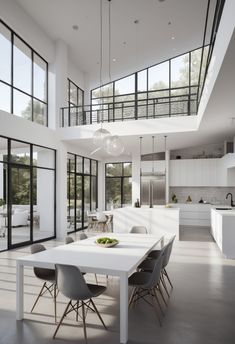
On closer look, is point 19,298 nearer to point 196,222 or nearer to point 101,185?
point 196,222

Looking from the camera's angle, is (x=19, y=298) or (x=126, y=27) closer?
(x=19, y=298)

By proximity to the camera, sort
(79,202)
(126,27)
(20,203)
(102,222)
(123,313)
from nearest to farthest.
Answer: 1. (123,313)
2. (20,203)
3. (126,27)
4. (102,222)
5. (79,202)

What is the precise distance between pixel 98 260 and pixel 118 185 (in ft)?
30.7

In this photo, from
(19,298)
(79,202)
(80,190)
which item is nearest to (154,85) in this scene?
(80,190)

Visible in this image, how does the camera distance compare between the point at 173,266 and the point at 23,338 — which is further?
the point at 173,266

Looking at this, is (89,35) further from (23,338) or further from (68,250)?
(23,338)

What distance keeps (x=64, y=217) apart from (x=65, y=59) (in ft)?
17.3

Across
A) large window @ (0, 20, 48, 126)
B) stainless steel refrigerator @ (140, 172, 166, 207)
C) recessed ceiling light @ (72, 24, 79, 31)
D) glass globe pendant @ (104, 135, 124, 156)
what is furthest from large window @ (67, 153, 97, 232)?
glass globe pendant @ (104, 135, 124, 156)

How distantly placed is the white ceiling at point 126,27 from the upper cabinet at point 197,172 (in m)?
4.24

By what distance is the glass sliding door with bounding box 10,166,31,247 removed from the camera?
22.9ft

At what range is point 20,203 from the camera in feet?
24.1


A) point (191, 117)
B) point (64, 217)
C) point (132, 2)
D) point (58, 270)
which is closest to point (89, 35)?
point (132, 2)

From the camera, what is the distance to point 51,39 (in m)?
8.80

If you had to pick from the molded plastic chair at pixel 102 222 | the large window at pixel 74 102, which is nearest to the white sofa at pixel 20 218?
the molded plastic chair at pixel 102 222
